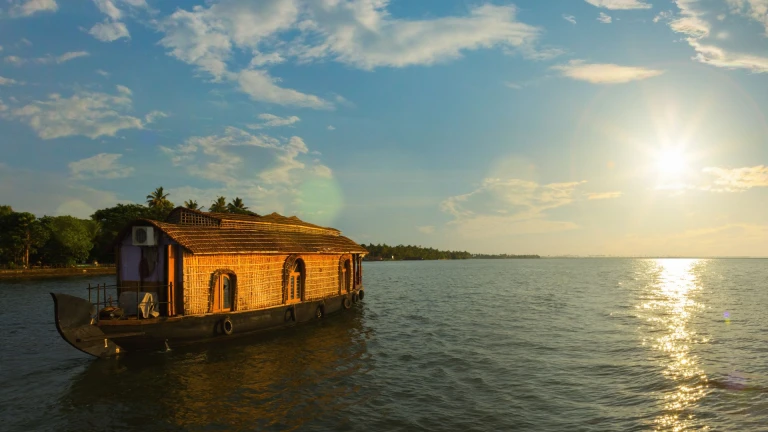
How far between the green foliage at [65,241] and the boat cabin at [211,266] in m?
58.2

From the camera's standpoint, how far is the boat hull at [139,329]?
16525 millimetres

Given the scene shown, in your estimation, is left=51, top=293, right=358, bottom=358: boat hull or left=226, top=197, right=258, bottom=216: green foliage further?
left=226, top=197, right=258, bottom=216: green foliage

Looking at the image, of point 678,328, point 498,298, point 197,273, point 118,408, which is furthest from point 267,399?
point 498,298

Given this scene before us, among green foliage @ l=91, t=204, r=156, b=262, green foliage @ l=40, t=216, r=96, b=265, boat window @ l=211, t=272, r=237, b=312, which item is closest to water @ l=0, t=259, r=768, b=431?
boat window @ l=211, t=272, r=237, b=312

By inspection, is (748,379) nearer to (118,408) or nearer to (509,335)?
(509,335)

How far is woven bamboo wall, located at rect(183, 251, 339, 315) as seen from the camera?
19406 mm

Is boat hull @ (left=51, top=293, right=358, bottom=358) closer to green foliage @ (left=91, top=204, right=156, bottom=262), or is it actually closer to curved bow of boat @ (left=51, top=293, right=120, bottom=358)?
curved bow of boat @ (left=51, top=293, right=120, bottom=358)

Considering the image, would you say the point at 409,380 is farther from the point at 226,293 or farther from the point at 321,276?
the point at 321,276

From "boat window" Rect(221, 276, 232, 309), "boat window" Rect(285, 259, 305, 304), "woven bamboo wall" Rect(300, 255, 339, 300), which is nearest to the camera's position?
"boat window" Rect(221, 276, 232, 309)

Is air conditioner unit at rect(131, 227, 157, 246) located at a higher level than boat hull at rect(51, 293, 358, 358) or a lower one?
higher

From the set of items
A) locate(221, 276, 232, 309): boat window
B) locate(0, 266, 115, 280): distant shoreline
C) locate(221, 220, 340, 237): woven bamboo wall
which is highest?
locate(221, 220, 340, 237): woven bamboo wall

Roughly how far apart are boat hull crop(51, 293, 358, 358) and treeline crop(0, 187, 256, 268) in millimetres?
47338

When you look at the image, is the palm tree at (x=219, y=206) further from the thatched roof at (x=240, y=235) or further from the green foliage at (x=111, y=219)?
the thatched roof at (x=240, y=235)

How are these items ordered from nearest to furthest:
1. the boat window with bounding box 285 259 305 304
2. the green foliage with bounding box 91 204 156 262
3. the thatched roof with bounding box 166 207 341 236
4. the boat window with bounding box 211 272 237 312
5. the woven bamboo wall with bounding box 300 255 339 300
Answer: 1. the boat window with bounding box 211 272 237 312
2. the thatched roof with bounding box 166 207 341 236
3. the boat window with bounding box 285 259 305 304
4. the woven bamboo wall with bounding box 300 255 339 300
5. the green foliage with bounding box 91 204 156 262
